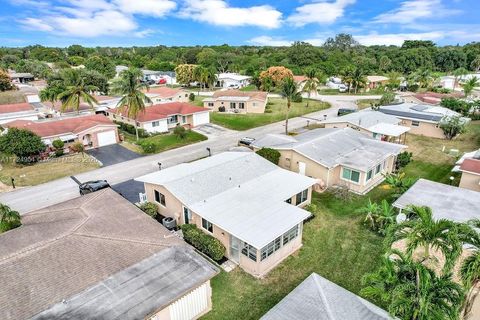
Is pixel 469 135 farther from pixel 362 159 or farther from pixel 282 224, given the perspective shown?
pixel 282 224

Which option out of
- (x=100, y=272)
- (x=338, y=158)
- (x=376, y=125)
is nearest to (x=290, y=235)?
(x=100, y=272)

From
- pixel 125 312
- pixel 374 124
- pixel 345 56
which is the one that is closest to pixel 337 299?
pixel 125 312

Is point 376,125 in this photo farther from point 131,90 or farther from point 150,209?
point 131,90

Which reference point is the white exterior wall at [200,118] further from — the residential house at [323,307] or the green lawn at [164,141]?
the residential house at [323,307]

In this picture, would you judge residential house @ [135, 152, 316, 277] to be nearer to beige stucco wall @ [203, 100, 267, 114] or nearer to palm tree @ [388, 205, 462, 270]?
palm tree @ [388, 205, 462, 270]

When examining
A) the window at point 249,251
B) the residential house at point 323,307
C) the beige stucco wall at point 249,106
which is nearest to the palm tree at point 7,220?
the window at point 249,251

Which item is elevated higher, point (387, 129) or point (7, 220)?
point (387, 129)

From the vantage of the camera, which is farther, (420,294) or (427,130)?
(427,130)

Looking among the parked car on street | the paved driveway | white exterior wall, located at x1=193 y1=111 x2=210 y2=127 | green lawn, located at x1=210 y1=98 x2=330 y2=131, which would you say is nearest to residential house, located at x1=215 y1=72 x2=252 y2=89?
green lawn, located at x1=210 y1=98 x2=330 y2=131
